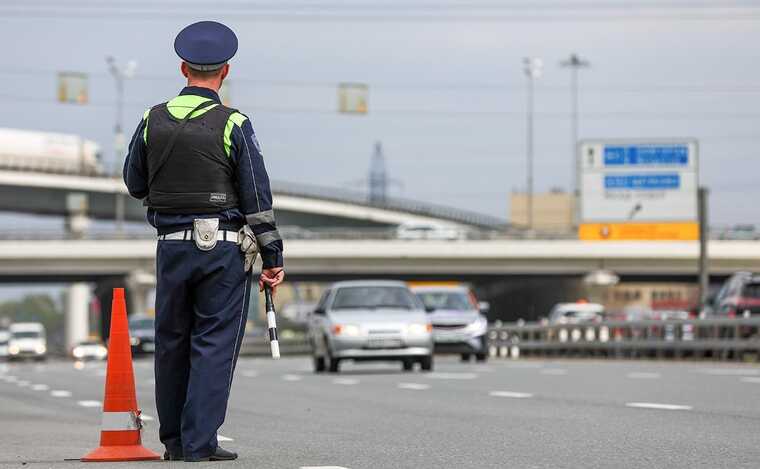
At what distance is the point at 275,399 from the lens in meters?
17.5

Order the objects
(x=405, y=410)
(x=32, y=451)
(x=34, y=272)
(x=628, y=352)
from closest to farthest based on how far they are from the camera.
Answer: (x=32, y=451), (x=405, y=410), (x=628, y=352), (x=34, y=272)

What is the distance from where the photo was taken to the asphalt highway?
9039 millimetres

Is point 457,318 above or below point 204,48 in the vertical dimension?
below

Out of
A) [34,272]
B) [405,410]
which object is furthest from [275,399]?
[34,272]

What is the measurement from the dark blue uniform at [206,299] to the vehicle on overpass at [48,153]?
9449 cm

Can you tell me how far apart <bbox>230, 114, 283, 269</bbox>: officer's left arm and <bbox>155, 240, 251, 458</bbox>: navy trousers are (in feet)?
0.49

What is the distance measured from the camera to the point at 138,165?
29.6 feet

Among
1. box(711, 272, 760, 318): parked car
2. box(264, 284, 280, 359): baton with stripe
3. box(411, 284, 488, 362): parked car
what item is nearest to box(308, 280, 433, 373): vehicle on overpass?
box(411, 284, 488, 362): parked car

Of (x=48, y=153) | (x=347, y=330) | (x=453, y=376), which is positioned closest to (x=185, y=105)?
(x=453, y=376)

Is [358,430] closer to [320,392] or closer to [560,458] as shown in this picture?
[560,458]

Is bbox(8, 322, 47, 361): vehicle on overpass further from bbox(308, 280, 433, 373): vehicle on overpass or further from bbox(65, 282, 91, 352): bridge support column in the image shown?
bbox(308, 280, 433, 373): vehicle on overpass

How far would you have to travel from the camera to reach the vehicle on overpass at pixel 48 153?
10269cm

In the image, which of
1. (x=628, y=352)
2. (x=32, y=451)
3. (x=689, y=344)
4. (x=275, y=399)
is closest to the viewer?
(x=32, y=451)

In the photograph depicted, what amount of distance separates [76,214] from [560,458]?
9375 centimetres
